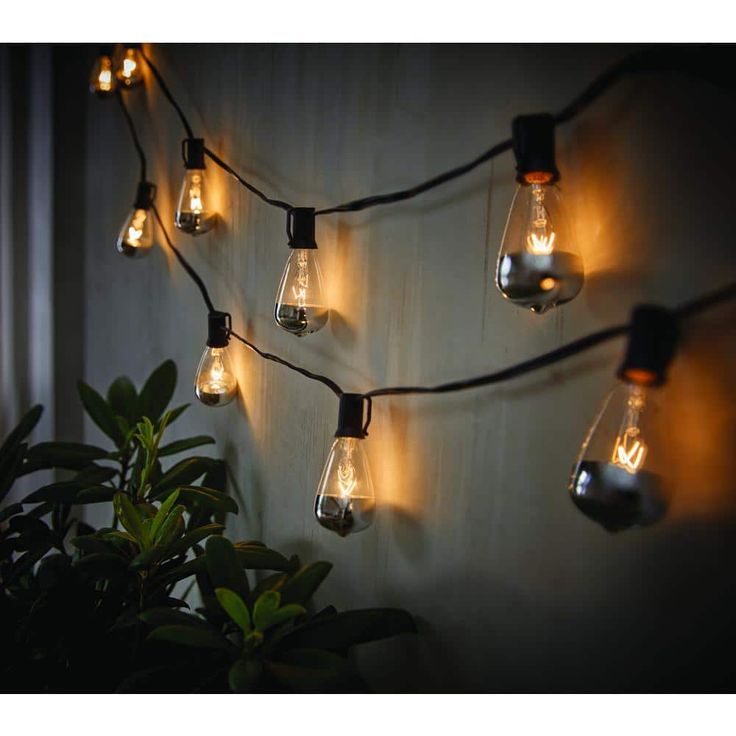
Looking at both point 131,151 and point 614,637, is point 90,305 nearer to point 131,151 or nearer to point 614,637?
point 131,151

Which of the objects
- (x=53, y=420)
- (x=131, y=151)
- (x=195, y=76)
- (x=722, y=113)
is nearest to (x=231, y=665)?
(x=722, y=113)

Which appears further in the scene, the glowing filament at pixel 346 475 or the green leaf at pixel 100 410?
the green leaf at pixel 100 410

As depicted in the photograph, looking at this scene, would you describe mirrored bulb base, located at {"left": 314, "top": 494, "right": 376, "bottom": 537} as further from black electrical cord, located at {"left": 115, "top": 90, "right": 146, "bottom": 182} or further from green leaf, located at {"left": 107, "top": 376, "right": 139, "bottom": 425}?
black electrical cord, located at {"left": 115, "top": 90, "right": 146, "bottom": 182}

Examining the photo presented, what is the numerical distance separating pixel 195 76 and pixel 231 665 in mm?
1126

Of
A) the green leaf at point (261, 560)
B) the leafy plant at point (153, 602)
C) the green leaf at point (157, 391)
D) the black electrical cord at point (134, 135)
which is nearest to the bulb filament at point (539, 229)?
the leafy plant at point (153, 602)

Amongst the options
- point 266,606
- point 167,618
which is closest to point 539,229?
point 266,606

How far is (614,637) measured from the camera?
2.36ft

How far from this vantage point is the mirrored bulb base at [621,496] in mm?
619

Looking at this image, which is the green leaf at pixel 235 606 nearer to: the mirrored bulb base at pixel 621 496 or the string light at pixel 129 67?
the mirrored bulb base at pixel 621 496

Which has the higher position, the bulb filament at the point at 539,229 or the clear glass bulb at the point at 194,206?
the clear glass bulb at the point at 194,206

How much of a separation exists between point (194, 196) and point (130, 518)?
1.97ft

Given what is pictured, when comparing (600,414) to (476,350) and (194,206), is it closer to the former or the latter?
(476,350)

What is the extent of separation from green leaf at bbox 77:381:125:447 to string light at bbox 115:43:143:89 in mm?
756

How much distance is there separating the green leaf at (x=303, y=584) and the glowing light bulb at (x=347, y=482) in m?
0.09
